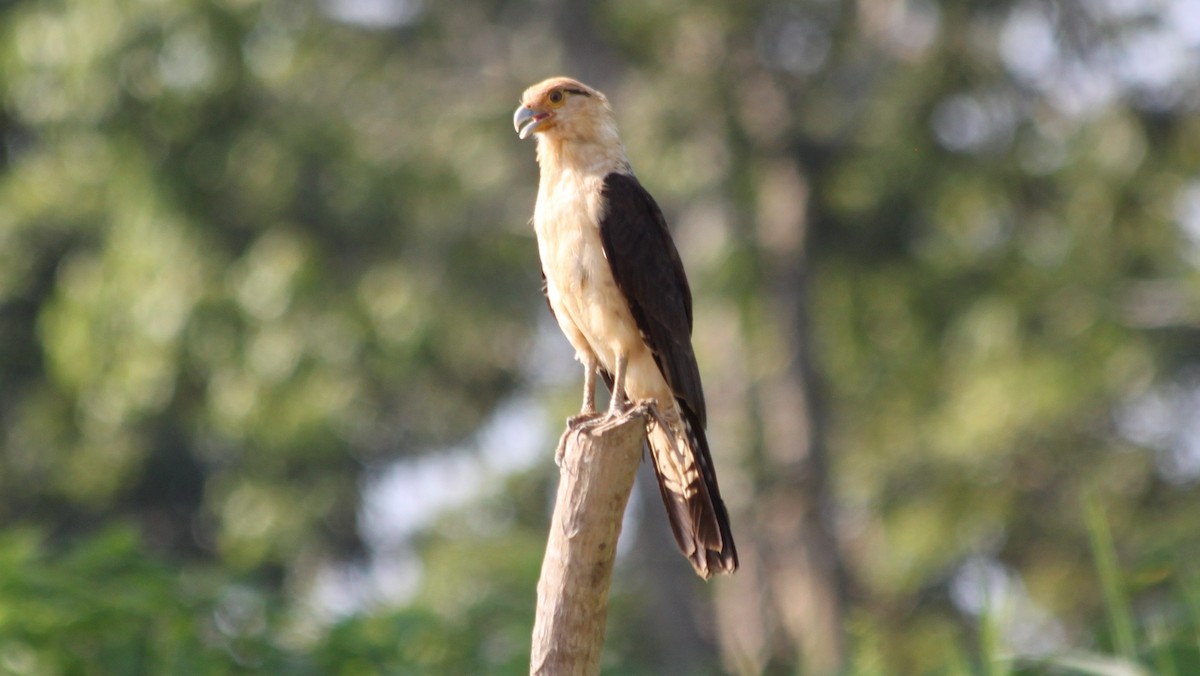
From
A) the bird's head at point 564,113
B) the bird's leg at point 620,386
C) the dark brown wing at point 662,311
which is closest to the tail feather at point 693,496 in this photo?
the dark brown wing at point 662,311

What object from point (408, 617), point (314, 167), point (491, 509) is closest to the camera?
point (408, 617)

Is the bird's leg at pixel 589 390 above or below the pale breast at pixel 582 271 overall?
below

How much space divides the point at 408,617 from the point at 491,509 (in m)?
10.3

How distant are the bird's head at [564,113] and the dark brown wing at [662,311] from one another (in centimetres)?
23

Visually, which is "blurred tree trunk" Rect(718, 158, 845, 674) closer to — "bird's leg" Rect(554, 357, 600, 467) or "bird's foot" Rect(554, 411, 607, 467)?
"bird's leg" Rect(554, 357, 600, 467)

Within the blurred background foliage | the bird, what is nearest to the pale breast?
the bird

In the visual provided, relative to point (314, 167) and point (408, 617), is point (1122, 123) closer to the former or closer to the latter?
point (314, 167)

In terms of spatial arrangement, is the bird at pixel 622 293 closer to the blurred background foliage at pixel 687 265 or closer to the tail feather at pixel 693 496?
the tail feather at pixel 693 496

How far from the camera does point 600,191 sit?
5.68m

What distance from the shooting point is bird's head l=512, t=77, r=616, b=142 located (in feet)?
19.4

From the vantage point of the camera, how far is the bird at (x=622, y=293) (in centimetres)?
550

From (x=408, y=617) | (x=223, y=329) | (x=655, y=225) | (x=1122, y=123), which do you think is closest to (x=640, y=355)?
(x=655, y=225)

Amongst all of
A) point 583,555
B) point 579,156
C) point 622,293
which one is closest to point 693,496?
point 622,293

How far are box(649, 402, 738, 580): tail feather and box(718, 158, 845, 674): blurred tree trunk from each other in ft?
30.2
